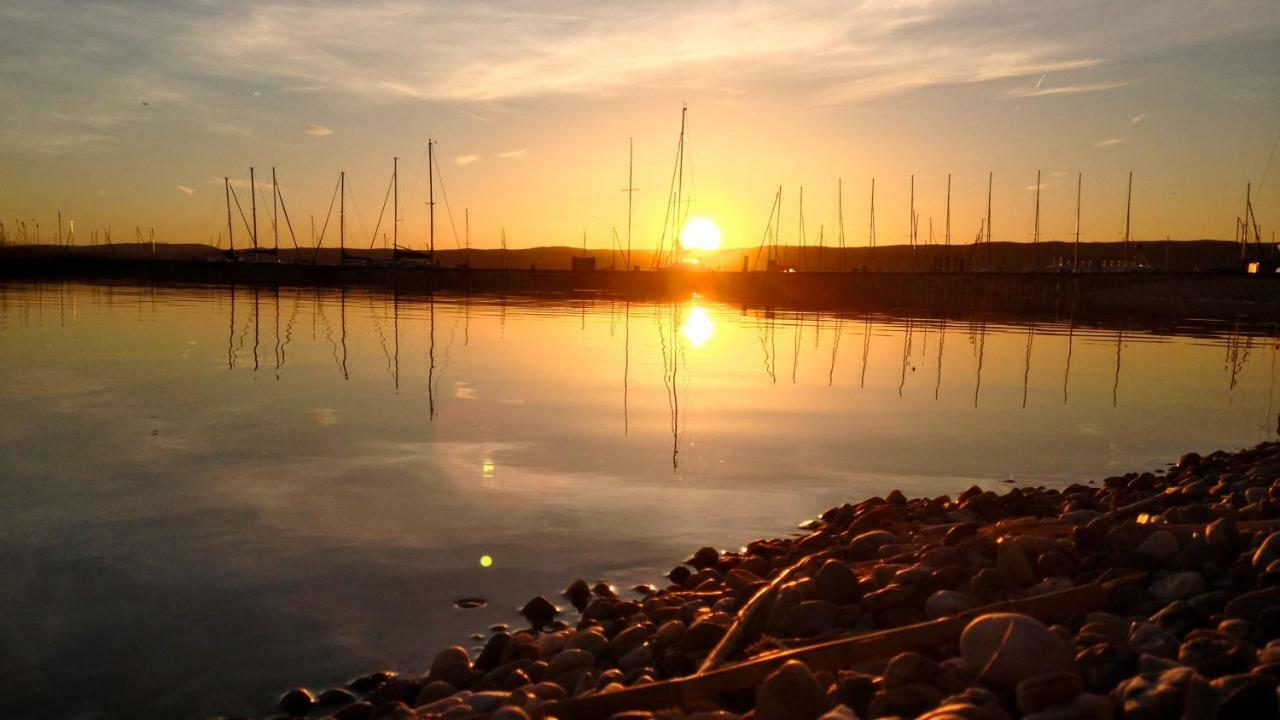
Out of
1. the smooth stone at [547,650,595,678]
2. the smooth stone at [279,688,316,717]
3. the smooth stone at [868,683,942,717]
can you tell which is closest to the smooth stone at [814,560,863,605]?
the smooth stone at [547,650,595,678]

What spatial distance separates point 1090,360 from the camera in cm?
2769

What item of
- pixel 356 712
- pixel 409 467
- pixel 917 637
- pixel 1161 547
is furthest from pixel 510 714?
pixel 409 467

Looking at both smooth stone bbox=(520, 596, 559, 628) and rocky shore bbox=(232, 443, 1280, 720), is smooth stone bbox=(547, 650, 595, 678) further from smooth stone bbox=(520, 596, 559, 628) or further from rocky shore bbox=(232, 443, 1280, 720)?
smooth stone bbox=(520, 596, 559, 628)

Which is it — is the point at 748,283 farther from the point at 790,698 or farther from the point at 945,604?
the point at 790,698

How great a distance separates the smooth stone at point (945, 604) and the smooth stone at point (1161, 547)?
140 centimetres

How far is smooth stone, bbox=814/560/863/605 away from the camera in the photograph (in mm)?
5938

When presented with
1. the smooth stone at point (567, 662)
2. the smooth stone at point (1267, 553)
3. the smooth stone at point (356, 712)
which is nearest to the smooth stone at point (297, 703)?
the smooth stone at point (356, 712)

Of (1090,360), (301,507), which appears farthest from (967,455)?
(1090,360)

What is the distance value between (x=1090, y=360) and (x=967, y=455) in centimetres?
1686

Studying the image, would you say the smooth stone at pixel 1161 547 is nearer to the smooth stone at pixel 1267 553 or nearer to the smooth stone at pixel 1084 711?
the smooth stone at pixel 1267 553

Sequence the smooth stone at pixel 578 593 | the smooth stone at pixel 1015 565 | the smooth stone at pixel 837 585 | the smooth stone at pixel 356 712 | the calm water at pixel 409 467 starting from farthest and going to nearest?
the smooth stone at pixel 578 593, the calm water at pixel 409 467, the smooth stone at pixel 1015 565, the smooth stone at pixel 837 585, the smooth stone at pixel 356 712

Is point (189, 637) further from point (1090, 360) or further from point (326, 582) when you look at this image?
point (1090, 360)

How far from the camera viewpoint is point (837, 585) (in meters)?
5.96

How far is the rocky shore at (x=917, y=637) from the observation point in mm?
4168
